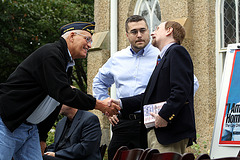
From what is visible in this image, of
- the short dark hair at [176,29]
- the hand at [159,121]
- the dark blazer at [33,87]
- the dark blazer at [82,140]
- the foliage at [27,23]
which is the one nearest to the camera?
the dark blazer at [33,87]

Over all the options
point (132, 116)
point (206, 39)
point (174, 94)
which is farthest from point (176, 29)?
point (206, 39)

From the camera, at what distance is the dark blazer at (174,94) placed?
13.1ft

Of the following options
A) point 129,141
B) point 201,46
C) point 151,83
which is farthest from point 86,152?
point 201,46

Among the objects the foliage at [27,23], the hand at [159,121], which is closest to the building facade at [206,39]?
the hand at [159,121]

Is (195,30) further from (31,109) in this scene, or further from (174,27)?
(31,109)

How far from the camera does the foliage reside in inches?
611

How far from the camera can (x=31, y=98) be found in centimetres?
395

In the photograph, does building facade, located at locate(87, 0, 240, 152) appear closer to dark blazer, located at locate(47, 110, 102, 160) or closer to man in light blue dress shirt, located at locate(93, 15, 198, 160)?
dark blazer, located at locate(47, 110, 102, 160)

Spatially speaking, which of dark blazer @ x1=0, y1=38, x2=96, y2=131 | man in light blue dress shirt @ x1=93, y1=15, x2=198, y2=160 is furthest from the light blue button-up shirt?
dark blazer @ x1=0, y1=38, x2=96, y2=131

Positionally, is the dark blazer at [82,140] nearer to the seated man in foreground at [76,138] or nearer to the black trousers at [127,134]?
the seated man in foreground at [76,138]

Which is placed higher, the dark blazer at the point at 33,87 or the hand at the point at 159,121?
the dark blazer at the point at 33,87

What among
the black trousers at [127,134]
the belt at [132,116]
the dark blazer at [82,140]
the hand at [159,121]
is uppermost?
the hand at [159,121]

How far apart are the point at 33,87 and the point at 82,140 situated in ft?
7.15

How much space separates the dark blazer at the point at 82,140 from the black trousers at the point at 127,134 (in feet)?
2.42
